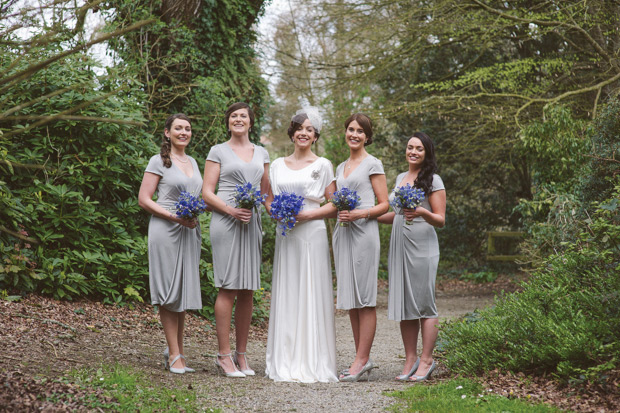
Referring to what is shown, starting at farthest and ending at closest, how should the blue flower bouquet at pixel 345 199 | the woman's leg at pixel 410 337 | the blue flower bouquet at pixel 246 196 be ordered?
1. the woman's leg at pixel 410 337
2. the blue flower bouquet at pixel 345 199
3. the blue flower bouquet at pixel 246 196

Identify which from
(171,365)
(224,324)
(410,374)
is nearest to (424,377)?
(410,374)

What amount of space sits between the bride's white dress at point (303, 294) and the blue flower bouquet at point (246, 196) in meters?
0.45

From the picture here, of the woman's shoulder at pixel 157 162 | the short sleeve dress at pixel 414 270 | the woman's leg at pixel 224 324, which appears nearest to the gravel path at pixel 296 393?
the woman's leg at pixel 224 324

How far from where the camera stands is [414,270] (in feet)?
18.3

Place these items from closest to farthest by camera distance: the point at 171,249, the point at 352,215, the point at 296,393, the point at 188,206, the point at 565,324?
1. the point at 565,324
2. the point at 296,393
3. the point at 188,206
4. the point at 171,249
5. the point at 352,215

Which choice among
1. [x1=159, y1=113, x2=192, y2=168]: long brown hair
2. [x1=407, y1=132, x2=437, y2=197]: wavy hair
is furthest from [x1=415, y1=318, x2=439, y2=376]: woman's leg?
[x1=159, y1=113, x2=192, y2=168]: long brown hair

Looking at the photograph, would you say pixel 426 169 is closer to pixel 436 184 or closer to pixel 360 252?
pixel 436 184

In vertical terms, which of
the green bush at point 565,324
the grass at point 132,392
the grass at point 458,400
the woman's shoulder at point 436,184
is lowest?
the grass at point 458,400

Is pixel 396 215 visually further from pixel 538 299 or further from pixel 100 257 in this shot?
pixel 100 257

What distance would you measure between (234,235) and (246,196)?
442 millimetres

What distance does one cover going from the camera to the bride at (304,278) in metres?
5.54

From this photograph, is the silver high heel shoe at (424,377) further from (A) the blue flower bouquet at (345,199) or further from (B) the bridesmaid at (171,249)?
(B) the bridesmaid at (171,249)

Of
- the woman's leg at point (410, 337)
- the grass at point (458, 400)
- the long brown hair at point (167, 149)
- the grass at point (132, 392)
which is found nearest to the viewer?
the grass at point (132, 392)

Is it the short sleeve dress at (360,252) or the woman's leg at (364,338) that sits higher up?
the short sleeve dress at (360,252)
